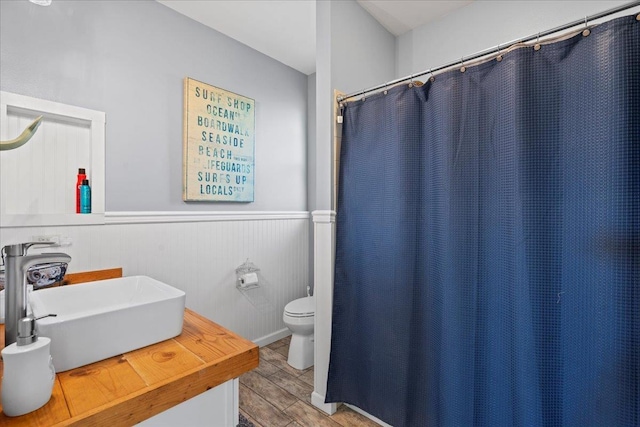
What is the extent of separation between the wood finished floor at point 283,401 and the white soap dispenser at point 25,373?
4.35ft

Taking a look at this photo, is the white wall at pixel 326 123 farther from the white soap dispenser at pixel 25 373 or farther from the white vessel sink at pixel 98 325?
the white soap dispenser at pixel 25 373

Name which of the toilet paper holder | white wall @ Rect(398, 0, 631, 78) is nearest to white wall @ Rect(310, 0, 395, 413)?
white wall @ Rect(398, 0, 631, 78)

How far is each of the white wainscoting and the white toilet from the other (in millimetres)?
412

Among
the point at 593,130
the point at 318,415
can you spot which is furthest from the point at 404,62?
the point at 318,415

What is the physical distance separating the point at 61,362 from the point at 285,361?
1.80 metres

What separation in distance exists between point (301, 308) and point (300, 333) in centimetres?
18

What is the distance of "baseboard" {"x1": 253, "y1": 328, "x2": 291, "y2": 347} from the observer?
252 centimetres

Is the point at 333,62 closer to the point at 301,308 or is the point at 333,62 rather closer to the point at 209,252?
the point at 209,252

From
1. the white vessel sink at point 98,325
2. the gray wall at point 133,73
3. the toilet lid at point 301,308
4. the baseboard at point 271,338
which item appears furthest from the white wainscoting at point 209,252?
the white vessel sink at point 98,325

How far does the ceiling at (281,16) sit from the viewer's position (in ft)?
6.39

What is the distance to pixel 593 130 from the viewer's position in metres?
0.96

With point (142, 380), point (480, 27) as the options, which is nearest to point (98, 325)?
point (142, 380)

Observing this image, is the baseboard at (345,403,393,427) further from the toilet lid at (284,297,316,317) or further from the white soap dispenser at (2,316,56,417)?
the white soap dispenser at (2,316,56,417)

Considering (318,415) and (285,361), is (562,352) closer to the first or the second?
(318,415)
